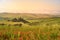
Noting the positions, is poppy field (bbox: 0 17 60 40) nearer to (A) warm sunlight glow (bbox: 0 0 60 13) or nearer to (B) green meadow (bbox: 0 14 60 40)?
(B) green meadow (bbox: 0 14 60 40)

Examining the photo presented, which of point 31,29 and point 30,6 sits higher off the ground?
point 30,6

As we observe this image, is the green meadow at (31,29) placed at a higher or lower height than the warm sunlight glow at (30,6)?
lower

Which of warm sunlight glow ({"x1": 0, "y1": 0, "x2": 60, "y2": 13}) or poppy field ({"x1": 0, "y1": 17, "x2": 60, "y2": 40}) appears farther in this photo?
warm sunlight glow ({"x1": 0, "y1": 0, "x2": 60, "y2": 13})

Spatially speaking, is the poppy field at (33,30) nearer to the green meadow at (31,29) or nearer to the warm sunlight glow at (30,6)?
the green meadow at (31,29)

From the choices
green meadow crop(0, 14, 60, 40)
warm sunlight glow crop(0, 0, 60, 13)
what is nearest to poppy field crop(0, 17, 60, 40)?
green meadow crop(0, 14, 60, 40)

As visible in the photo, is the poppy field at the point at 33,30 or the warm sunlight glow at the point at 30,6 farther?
the warm sunlight glow at the point at 30,6

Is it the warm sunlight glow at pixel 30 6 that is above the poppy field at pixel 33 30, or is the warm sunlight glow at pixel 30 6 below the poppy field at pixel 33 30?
above

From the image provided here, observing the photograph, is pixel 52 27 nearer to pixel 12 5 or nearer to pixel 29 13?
pixel 29 13

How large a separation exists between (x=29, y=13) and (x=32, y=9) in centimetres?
7

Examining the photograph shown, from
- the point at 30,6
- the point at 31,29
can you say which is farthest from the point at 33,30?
the point at 30,6

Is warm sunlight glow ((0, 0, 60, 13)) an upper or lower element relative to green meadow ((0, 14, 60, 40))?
upper

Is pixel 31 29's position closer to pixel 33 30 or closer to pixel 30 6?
pixel 33 30

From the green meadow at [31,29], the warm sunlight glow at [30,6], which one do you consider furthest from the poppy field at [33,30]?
the warm sunlight glow at [30,6]

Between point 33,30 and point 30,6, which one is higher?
point 30,6
